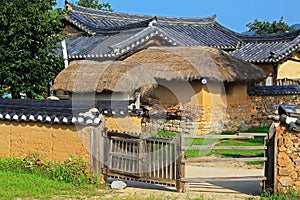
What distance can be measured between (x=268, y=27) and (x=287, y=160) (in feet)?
117

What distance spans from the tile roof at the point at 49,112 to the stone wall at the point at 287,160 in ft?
12.2

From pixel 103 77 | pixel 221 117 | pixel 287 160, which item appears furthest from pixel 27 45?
pixel 287 160

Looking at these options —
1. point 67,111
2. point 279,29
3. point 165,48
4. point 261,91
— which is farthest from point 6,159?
point 279,29

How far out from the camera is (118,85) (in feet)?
56.7

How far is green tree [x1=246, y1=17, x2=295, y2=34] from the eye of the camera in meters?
42.1

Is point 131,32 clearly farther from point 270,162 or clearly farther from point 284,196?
point 284,196

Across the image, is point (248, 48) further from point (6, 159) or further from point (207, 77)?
point (6, 159)

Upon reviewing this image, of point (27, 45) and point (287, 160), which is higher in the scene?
point (27, 45)

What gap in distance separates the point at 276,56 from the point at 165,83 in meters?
7.73

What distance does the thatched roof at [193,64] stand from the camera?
18.0m

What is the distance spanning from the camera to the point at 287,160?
28.6 feet

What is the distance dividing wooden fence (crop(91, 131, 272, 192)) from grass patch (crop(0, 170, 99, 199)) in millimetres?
703

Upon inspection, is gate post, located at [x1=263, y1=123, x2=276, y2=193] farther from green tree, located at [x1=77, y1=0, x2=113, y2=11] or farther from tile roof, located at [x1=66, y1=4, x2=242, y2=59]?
green tree, located at [x1=77, y1=0, x2=113, y2=11]


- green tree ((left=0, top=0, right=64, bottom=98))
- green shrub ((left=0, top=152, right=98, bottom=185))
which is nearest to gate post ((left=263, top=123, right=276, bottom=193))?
green shrub ((left=0, top=152, right=98, bottom=185))
